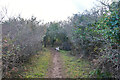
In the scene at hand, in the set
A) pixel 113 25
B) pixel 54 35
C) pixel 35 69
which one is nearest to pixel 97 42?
pixel 113 25

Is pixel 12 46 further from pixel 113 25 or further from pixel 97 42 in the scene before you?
pixel 113 25

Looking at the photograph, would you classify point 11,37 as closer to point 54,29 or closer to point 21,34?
point 21,34

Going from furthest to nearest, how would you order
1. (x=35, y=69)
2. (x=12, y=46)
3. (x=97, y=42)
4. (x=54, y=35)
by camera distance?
1. (x=54, y=35)
2. (x=35, y=69)
3. (x=97, y=42)
4. (x=12, y=46)

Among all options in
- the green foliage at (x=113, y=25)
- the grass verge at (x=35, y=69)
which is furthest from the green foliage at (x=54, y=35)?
the green foliage at (x=113, y=25)

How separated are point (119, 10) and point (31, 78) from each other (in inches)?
206

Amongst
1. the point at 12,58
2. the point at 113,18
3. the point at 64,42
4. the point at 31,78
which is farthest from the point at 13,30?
the point at 64,42

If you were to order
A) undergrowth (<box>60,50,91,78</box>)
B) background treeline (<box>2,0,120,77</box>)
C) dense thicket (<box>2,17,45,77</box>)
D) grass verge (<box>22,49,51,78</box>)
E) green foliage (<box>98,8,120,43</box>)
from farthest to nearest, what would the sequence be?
undergrowth (<box>60,50,91,78</box>) → grass verge (<box>22,49,51,78</box>) → dense thicket (<box>2,17,45,77</box>) → background treeline (<box>2,0,120,77</box>) → green foliage (<box>98,8,120,43</box>)

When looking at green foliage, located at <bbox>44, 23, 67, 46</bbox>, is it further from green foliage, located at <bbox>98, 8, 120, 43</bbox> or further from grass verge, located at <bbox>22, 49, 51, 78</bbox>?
green foliage, located at <bbox>98, 8, 120, 43</bbox>

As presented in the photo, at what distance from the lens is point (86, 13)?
32.5ft

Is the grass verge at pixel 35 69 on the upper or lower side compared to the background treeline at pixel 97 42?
lower

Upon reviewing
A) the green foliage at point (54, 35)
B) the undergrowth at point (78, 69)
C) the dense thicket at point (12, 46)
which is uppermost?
the green foliage at point (54, 35)

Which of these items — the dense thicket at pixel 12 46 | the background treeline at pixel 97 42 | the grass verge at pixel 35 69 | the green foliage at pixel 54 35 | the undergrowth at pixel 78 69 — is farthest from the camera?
the green foliage at pixel 54 35

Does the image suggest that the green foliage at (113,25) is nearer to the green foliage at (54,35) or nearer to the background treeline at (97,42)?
the background treeline at (97,42)

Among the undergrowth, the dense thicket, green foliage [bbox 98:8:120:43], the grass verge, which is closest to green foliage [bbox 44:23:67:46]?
the undergrowth
